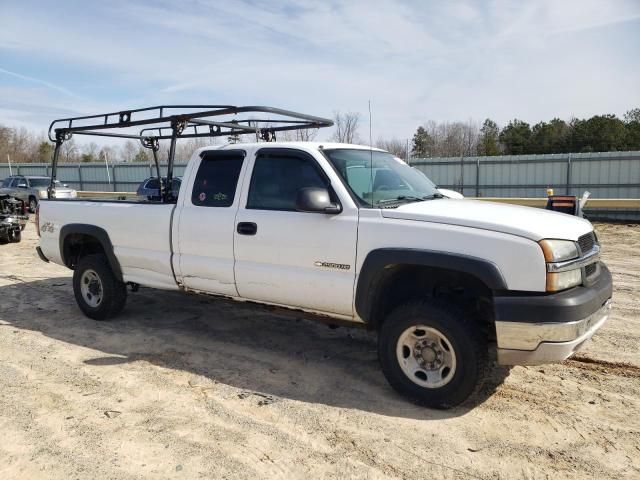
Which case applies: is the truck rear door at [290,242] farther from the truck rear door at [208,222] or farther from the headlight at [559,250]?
the headlight at [559,250]

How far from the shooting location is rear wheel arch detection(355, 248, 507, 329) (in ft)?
10.9

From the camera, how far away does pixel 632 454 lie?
3.04 m

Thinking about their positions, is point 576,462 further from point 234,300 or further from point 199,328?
point 199,328

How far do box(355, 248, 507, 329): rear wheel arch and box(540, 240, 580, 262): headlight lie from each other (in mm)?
318

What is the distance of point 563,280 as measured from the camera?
3.27 meters

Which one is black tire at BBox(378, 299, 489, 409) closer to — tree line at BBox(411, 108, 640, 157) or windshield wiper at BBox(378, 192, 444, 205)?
windshield wiper at BBox(378, 192, 444, 205)

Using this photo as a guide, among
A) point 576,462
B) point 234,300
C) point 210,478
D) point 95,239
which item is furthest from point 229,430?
point 95,239

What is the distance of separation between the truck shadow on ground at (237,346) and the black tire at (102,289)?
136 mm

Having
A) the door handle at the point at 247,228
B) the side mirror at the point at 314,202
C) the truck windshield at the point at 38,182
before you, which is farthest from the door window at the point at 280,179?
the truck windshield at the point at 38,182

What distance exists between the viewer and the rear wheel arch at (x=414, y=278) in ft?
10.9

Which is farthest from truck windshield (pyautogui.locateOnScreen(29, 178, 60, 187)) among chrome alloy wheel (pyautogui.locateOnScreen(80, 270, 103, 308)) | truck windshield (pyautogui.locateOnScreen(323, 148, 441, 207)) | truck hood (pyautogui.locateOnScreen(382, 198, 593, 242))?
truck hood (pyautogui.locateOnScreen(382, 198, 593, 242))

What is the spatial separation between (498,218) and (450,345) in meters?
0.95

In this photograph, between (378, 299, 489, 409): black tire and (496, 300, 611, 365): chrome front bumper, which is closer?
(496, 300, 611, 365): chrome front bumper

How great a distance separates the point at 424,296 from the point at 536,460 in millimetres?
1263
